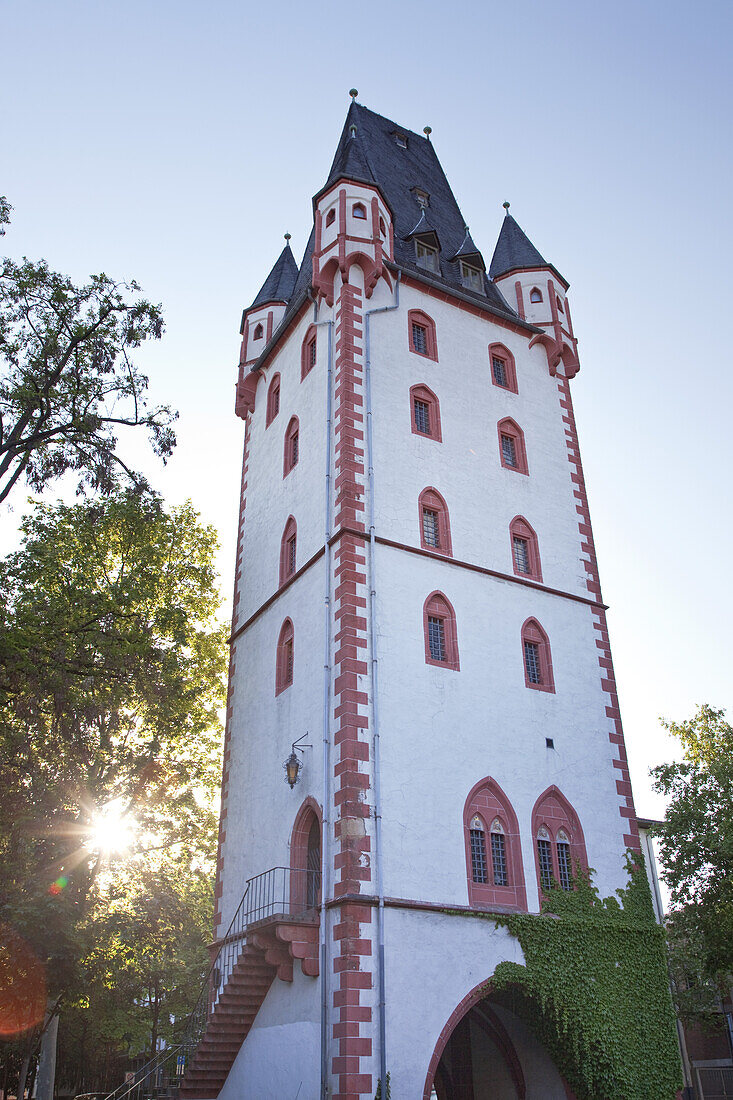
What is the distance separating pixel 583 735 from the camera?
19.0 m

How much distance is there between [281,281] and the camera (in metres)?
28.2

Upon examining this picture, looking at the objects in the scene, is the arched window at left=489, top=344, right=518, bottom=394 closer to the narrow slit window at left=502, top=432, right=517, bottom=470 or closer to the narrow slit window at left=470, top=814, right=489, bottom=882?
the narrow slit window at left=502, top=432, right=517, bottom=470

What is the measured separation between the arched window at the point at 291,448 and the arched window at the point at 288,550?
1695 mm

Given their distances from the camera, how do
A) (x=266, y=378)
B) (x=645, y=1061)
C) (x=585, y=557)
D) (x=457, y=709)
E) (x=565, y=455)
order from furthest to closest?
(x=266, y=378)
(x=565, y=455)
(x=585, y=557)
(x=457, y=709)
(x=645, y=1061)

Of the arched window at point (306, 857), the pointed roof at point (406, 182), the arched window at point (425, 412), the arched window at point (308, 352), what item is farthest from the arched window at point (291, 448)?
the arched window at point (306, 857)

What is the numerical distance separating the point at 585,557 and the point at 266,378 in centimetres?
1026

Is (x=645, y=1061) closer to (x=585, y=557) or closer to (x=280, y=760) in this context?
(x=280, y=760)

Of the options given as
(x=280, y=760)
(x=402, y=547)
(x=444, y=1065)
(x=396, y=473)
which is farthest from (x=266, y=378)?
(x=444, y=1065)

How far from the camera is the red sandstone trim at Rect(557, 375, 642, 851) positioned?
738 inches

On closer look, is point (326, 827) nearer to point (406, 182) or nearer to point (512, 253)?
point (512, 253)

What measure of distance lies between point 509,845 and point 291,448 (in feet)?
34.9

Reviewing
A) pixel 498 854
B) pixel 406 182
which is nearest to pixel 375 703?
pixel 498 854

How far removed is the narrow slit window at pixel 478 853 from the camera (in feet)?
53.1

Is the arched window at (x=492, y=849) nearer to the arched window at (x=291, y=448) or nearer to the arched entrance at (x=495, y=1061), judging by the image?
the arched entrance at (x=495, y=1061)
